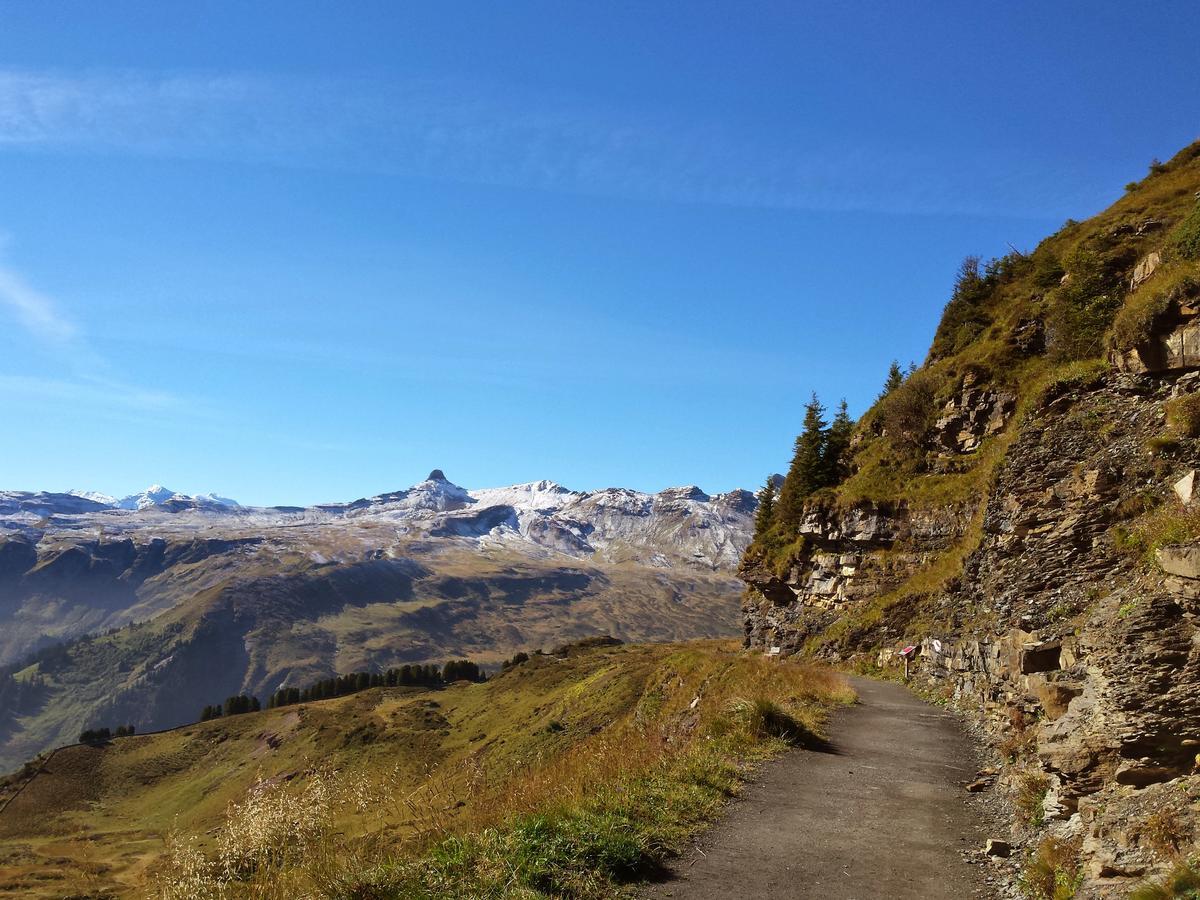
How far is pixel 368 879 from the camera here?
25.3 feet

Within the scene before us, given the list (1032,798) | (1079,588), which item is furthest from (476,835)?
(1079,588)

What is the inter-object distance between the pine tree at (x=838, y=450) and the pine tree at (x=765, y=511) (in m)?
7.54

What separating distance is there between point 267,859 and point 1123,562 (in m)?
15.5

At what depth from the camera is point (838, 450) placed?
49.6 metres

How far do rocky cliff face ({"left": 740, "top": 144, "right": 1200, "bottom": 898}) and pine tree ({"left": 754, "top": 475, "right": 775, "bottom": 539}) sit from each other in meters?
17.1

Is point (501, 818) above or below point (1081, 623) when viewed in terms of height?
below

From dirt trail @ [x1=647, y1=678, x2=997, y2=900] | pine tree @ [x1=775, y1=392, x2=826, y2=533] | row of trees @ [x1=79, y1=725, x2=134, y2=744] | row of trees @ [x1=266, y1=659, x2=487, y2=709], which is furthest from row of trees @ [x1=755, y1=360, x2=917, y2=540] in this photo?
row of trees @ [x1=79, y1=725, x2=134, y2=744]

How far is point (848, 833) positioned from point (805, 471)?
4061cm

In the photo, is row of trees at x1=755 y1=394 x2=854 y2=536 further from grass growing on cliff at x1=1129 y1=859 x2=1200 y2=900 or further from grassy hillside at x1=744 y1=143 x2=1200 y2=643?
grass growing on cliff at x1=1129 y1=859 x2=1200 y2=900

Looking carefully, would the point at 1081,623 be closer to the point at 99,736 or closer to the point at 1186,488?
the point at 1186,488

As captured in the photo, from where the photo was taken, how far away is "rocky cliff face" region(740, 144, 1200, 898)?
7.80m

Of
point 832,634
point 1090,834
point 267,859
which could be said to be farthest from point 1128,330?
point 832,634

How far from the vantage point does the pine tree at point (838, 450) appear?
48281mm

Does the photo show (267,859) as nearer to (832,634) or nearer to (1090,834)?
(1090,834)
